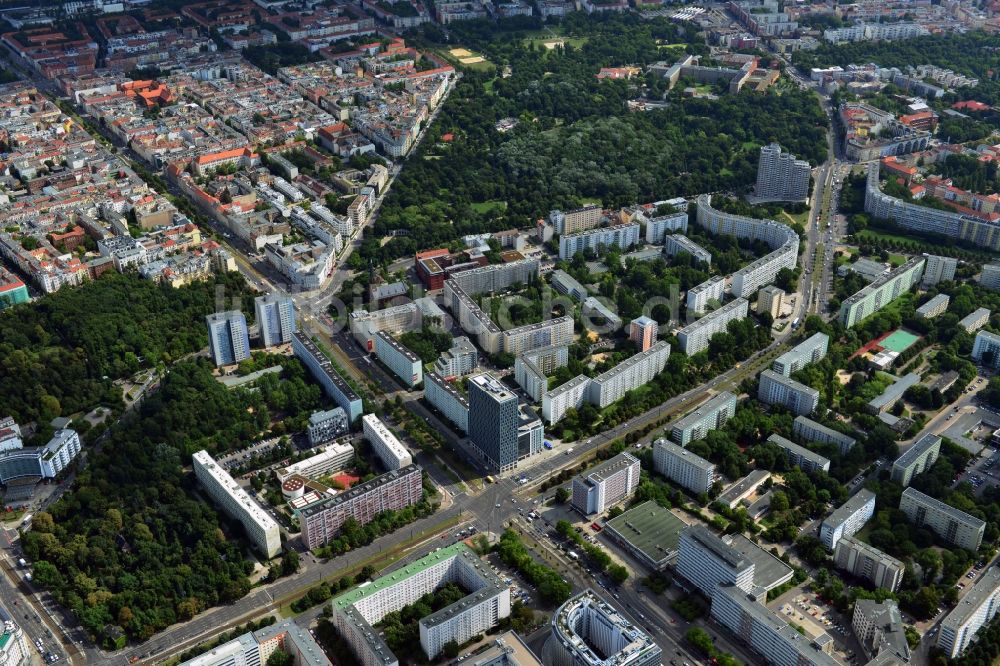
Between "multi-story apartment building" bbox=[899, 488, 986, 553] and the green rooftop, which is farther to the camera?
"multi-story apartment building" bbox=[899, 488, 986, 553]

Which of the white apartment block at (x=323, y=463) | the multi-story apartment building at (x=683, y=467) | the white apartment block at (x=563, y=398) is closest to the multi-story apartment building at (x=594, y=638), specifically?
the multi-story apartment building at (x=683, y=467)

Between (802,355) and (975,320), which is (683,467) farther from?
(975,320)

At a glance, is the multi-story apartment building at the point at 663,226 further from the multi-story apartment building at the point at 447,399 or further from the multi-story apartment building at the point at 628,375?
the multi-story apartment building at the point at 447,399

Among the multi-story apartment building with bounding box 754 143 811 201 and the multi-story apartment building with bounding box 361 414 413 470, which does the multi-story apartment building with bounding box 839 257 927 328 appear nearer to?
the multi-story apartment building with bounding box 754 143 811 201

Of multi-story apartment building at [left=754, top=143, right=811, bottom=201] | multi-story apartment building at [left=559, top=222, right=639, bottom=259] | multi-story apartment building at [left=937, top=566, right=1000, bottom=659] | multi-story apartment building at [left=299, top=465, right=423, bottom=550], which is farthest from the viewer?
multi-story apartment building at [left=754, top=143, right=811, bottom=201]

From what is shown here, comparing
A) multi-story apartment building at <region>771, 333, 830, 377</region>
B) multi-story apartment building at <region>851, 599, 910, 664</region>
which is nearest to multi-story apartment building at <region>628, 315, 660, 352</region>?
multi-story apartment building at <region>771, 333, 830, 377</region>

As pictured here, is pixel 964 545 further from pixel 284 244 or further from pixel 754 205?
pixel 284 244
